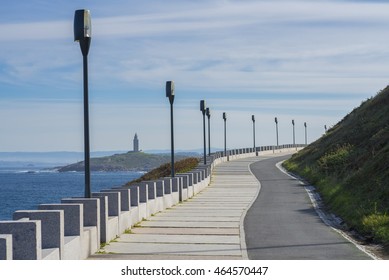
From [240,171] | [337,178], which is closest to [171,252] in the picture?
[337,178]

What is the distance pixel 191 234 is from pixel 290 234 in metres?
2.38

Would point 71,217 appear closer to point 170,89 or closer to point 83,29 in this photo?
point 83,29

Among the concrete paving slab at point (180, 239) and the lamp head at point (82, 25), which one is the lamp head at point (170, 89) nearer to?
the concrete paving slab at point (180, 239)

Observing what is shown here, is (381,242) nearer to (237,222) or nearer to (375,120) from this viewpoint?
(237,222)

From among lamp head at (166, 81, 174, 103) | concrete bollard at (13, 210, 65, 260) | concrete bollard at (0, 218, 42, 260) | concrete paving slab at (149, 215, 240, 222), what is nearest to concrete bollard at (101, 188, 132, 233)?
concrete paving slab at (149, 215, 240, 222)

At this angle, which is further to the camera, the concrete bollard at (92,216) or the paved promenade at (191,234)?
the paved promenade at (191,234)

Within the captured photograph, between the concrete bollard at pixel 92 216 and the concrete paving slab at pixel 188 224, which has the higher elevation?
the concrete bollard at pixel 92 216

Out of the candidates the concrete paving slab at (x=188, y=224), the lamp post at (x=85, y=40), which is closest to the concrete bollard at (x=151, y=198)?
the concrete paving slab at (x=188, y=224)

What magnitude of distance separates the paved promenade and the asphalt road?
0.38 metres

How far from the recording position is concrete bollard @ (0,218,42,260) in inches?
426

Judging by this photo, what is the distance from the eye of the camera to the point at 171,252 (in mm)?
15250

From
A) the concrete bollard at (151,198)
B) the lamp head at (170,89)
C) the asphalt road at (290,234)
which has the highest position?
the lamp head at (170,89)

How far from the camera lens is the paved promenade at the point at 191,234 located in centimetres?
→ 1500

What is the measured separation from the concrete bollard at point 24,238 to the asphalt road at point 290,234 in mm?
4894
